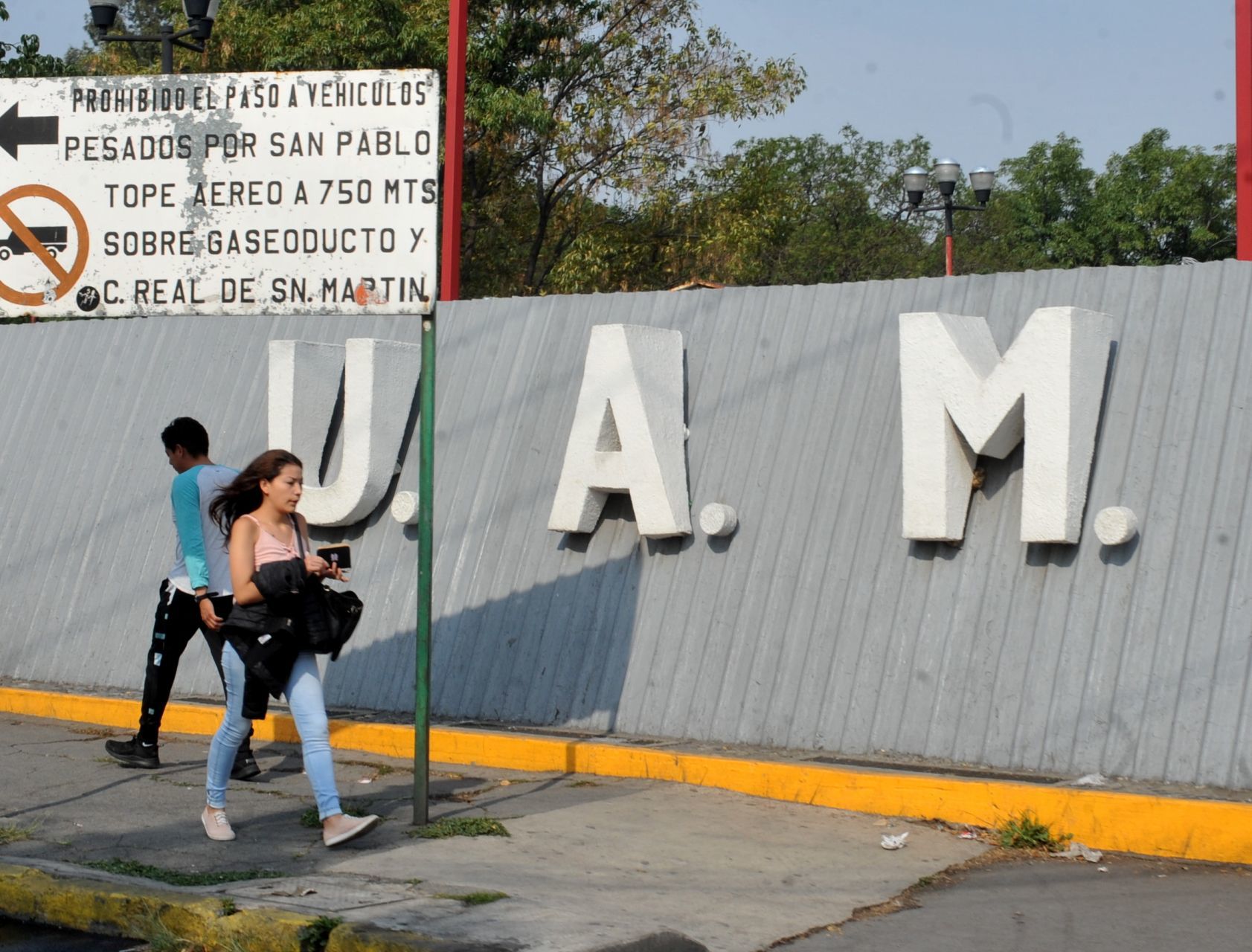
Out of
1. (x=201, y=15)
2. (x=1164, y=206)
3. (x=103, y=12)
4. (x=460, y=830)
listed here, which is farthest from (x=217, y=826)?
(x=1164, y=206)

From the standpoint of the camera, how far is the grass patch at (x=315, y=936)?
4.86 meters

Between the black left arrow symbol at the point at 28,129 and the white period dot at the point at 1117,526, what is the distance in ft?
16.5

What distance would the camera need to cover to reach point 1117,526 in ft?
23.5

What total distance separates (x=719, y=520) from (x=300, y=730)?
2.97m

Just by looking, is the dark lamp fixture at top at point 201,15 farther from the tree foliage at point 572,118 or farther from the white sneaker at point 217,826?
the white sneaker at point 217,826

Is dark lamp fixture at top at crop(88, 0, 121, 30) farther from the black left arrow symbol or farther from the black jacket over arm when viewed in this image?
the black jacket over arm

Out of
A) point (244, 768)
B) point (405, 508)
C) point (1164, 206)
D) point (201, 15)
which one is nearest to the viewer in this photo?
point (244, 768)

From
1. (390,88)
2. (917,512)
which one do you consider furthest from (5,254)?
A: (917,512)

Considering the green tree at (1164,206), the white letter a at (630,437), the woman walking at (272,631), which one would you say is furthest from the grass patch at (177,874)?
the green tree at (1164,206)

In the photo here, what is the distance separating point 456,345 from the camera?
10.2 m

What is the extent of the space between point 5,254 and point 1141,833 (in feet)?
17.9

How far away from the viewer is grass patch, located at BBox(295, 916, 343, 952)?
486cm

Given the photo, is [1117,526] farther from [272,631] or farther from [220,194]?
[220,194]

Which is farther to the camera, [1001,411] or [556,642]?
[556,642]
